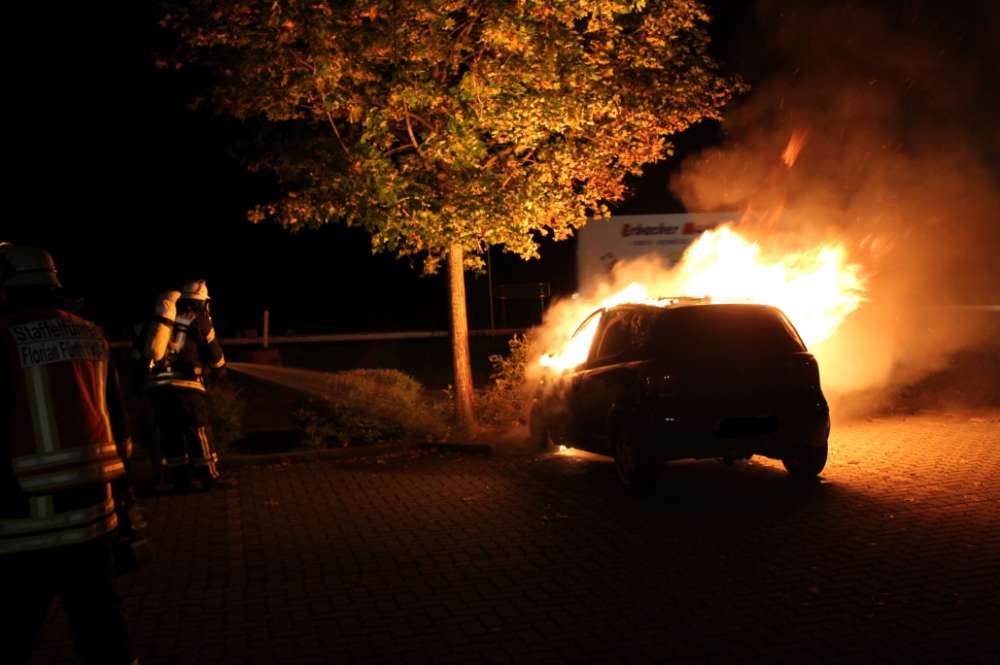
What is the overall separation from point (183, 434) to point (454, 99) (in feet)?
16.8

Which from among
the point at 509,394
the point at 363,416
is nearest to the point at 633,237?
the point at 509,394

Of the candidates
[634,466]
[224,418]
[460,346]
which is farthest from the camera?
[460,346]

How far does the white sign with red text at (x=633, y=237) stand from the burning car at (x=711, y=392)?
364 inches

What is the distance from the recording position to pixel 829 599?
6.44 m

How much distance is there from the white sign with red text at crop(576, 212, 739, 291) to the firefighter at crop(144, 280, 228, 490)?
9781 mm

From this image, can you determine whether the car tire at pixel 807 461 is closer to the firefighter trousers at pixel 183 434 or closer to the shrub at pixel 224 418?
the firefighter trousers at pixel 183 434

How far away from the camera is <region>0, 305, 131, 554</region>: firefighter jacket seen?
168 inches

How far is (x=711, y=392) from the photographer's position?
967cm

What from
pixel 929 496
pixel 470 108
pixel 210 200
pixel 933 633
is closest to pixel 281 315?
pixel 210 200

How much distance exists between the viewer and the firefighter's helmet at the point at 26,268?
459cm

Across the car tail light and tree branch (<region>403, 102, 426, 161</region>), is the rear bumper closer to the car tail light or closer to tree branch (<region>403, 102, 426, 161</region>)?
the car tail light

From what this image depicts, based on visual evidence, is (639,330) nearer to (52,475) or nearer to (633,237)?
(52,475)

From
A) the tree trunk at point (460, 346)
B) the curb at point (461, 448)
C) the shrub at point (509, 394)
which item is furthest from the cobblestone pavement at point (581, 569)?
the shrub at point (509, 394)

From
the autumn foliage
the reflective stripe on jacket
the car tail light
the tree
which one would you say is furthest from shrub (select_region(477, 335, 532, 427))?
the reflective stripe on jacket
